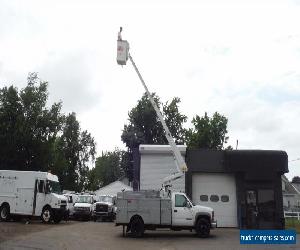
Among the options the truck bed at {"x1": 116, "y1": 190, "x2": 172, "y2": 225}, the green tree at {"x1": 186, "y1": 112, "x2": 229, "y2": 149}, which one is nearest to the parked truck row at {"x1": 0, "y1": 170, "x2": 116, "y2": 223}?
the truck bed at {"x1": 116, "y1": 190, "x2": 172, "y2": 225}

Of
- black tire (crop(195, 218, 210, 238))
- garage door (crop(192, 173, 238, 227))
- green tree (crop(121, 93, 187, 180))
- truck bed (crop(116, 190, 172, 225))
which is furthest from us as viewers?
green tree (crop(121, 93, 187, 180))

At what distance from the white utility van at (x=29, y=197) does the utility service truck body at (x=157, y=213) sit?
29.3 ft

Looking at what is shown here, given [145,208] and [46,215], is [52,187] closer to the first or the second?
[46,215]

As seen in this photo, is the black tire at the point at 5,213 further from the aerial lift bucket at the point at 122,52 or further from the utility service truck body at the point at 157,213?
the aerial lift bucket at the point at 122,52

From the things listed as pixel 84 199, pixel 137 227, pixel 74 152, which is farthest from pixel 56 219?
pixel 74 152

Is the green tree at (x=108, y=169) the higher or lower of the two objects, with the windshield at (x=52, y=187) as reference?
higher

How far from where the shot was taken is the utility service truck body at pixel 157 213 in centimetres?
2178

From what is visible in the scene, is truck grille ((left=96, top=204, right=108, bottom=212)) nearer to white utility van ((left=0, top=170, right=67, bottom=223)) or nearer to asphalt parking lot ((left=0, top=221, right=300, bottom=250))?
white utility van ((left=0, top=170, right=67, bottom=223))

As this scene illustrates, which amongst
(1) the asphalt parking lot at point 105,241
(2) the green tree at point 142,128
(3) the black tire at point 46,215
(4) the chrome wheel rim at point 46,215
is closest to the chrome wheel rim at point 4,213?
(3) the black tire at point 46,215

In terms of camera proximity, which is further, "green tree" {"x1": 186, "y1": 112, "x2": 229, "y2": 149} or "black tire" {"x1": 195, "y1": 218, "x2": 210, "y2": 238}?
"green tree" {"x1": 186, "y1": 112, "x2": 229, "y2": 149}

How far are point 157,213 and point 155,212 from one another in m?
0.11

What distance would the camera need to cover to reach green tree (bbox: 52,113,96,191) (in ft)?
262

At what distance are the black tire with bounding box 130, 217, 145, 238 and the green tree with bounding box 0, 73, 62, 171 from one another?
97.5 ft

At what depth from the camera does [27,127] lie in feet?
162
